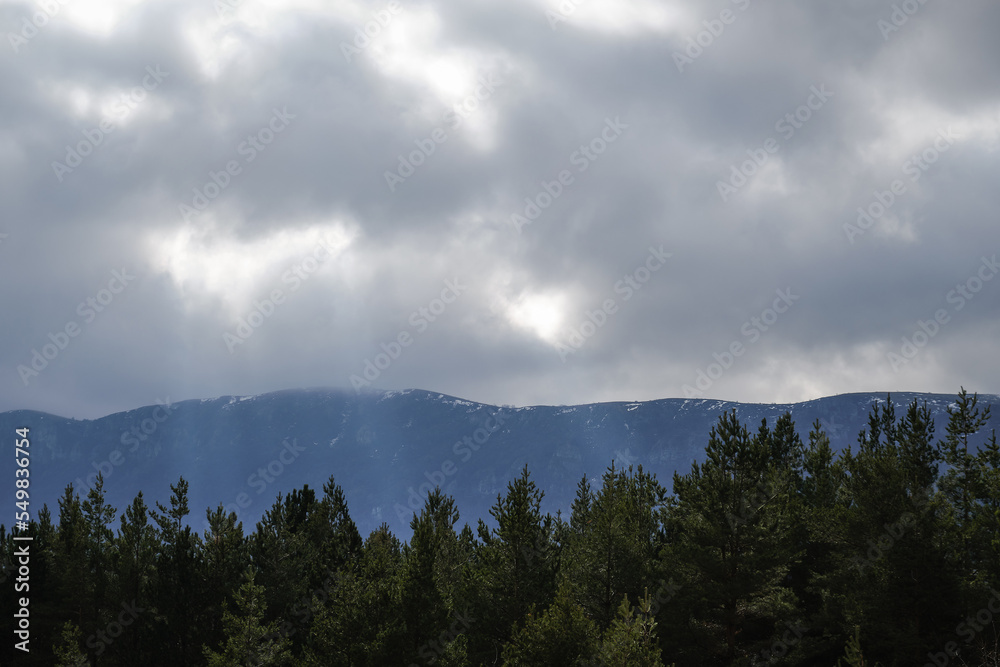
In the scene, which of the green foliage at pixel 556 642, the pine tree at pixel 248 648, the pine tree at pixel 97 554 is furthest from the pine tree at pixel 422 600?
the pine tree at pixel 97 554

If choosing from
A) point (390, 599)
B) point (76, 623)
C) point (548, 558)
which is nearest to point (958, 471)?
point (548, 558)

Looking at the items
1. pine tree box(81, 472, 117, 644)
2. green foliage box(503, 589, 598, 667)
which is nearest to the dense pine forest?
green foliage box(503, 589, 598, 667)

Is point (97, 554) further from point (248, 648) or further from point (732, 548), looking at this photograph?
point (732, 548)

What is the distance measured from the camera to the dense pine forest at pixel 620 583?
33.1m

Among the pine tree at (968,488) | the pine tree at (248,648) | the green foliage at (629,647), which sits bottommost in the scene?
the pine tree at (248,648)

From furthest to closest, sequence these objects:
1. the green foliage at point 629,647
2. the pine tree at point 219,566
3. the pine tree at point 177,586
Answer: the pine tree at point 219,566, the pine tree at point 177,586, the green foliage at point 629,647

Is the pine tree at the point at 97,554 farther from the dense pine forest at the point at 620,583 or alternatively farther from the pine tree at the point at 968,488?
the pine tree at the point at 968,488

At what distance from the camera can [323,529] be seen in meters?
62.5

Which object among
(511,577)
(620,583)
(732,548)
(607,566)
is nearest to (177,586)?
(511,577)

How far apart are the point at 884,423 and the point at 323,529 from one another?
52941 millimetres

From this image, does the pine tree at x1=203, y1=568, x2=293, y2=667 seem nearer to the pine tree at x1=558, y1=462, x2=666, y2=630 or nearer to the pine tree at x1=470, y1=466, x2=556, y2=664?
the pine tree at x1=470, y1=466, x2=556, y2=664

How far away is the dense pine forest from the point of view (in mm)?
33125

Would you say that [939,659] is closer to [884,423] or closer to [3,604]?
[884,423]

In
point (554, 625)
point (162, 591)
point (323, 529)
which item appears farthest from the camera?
point (323, 529)
